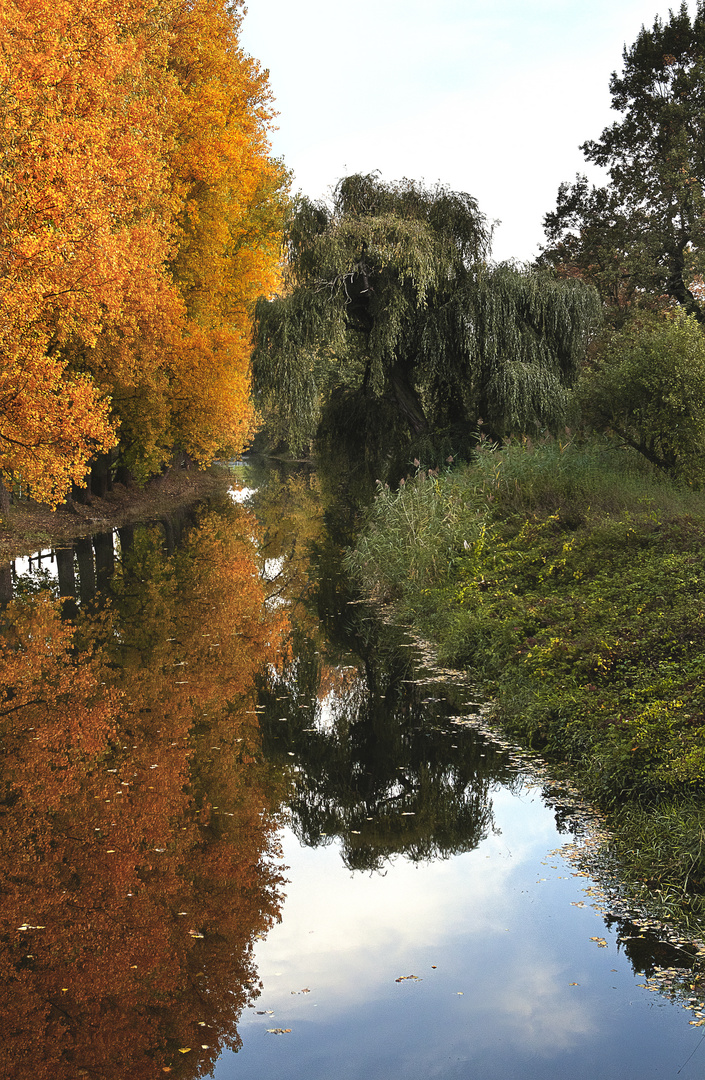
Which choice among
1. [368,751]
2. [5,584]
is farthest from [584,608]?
[5,584]

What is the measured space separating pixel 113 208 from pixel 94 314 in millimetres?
2339

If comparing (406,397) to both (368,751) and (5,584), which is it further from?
(368,751)

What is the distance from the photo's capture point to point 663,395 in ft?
47.7

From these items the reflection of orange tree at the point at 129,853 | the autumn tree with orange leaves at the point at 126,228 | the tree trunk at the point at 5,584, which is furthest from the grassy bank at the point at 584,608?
the autumn tree with orange leaves at the point at 126,228

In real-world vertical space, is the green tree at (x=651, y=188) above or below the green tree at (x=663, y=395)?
above

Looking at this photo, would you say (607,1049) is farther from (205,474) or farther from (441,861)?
(205,474)

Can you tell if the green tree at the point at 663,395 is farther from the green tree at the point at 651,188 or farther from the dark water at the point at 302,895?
the green tree at the point at 651,188

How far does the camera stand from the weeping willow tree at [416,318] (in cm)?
1858

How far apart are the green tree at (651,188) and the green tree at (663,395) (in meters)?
10.9

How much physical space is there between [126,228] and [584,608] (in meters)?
13.2

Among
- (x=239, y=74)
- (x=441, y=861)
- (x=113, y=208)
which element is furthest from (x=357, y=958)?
(x=239, y=74)

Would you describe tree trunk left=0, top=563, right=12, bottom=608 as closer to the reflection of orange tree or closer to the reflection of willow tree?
the reflection of orange tree

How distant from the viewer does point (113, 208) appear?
17172 millimetres

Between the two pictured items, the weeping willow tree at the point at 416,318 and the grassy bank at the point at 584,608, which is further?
the weeping willow tree at the point at 416,318
